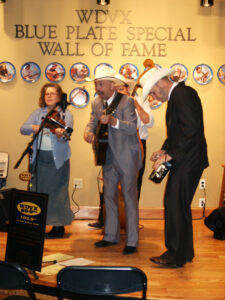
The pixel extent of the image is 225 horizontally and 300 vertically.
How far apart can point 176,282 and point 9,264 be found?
5.41 feet

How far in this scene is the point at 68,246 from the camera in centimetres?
432

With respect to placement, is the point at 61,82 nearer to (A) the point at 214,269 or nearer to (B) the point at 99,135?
(B) the point at 99,135

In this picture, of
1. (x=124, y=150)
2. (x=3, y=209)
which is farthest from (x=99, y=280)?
(x=3, y=209)

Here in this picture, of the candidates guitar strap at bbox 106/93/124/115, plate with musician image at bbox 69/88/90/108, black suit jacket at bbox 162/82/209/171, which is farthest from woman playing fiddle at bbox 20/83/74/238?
black suit jacket at bbox 162/82/209/171

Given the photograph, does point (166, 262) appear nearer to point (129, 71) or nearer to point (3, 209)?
point (3, 209)

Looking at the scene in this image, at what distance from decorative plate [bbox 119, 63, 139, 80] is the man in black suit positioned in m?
2.18

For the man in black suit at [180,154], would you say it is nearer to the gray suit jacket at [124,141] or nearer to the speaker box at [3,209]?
the gray suit jacket at [124,141]

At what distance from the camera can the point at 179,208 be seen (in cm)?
350

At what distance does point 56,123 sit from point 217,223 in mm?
2009

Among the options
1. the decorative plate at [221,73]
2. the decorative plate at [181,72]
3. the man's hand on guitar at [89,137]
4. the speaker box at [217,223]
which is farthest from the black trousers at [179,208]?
the decorative plate at [221,73]

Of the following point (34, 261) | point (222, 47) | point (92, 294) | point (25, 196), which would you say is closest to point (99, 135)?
point (25, 196)

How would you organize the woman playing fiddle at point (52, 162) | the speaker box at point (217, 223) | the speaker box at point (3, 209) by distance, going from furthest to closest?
the speaker box at point (3, 209), the speaker box at point (217, 223), the woman playing fiddle at point (52, 162)

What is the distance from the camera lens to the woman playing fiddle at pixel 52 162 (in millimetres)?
4473

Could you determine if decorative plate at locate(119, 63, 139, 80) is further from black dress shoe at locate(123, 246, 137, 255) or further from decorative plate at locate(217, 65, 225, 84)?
black dress shoe at locate(123, 246, 137, 255)
